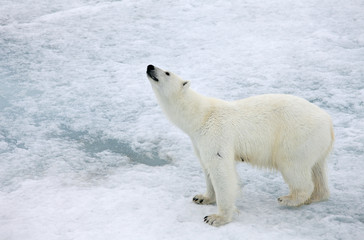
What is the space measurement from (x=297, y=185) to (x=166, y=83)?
1.61m

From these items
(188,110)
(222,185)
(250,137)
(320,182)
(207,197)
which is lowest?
(207,197)

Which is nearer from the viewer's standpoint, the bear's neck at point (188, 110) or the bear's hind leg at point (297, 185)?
the bear's hind leg at point (297, 185)

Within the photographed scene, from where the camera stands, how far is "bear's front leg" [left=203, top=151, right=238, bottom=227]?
4172mm

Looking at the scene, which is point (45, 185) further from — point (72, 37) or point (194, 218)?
point (72, 37)

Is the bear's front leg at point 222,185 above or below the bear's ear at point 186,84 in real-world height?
below

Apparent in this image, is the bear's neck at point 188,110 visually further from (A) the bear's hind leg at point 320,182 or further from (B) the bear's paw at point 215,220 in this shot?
(A) the bear's hind leg at point 320,182

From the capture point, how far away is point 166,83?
445 cm

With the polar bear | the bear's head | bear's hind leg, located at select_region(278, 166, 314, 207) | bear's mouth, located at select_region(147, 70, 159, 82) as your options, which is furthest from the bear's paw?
bear's mouth, located at select_region(147, 70, 159, 82)

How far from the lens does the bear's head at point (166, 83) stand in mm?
4441

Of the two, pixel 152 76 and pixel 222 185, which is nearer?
pixel 222 185

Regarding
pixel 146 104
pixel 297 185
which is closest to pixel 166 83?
pixel 297 185

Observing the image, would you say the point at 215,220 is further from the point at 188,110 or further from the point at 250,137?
the point at 188,110

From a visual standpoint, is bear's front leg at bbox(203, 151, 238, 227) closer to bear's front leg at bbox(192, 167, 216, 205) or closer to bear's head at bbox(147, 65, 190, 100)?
bear's front leg at bbox(192, 167, 216, 205)

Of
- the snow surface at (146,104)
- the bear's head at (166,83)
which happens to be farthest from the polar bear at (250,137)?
the snow surface at (146,104)
